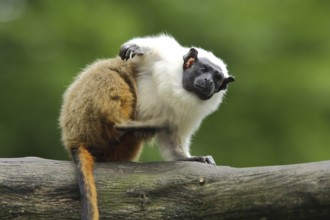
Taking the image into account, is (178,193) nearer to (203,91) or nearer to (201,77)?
(203,91)

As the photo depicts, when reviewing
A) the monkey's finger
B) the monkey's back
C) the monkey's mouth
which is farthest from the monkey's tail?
the monkey's mouth

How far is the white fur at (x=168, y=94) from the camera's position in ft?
30.3

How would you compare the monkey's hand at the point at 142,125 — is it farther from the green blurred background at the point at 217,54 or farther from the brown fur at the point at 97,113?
the green blurred background at the point at 217,54

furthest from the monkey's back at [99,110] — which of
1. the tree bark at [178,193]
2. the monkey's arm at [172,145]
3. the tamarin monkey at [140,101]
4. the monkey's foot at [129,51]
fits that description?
the tree bark at [178,193]

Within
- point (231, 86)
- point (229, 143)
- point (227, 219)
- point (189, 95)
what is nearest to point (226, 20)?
point (231, 86)

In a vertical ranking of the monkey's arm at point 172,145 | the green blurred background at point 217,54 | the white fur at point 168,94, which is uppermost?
the green blurred background at point 217,54

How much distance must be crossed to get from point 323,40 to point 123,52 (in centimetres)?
1211

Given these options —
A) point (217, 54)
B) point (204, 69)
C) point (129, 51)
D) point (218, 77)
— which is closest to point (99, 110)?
point (129, 51)

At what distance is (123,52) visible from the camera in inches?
359

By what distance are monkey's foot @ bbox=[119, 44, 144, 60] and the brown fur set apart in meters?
0.17

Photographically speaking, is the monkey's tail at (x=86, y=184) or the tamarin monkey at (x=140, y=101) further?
the tamarin monkey at (x=140, y=101)

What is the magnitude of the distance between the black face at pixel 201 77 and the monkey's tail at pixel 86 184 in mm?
1377

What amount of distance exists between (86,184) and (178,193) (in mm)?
840

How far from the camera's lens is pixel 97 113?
8867 mm
